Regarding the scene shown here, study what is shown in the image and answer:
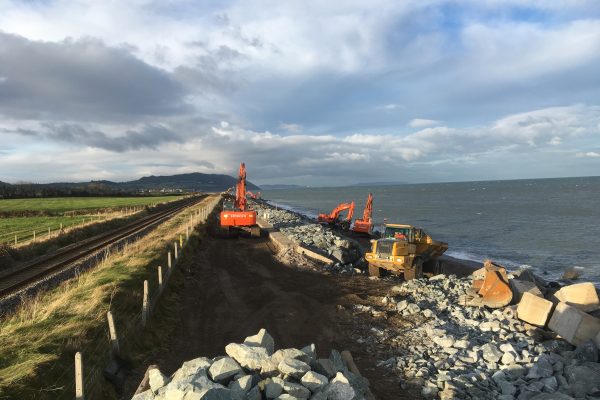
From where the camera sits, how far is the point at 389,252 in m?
23.1

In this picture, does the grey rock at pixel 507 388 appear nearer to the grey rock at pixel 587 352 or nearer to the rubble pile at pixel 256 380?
the grey rock at pixel 587 352

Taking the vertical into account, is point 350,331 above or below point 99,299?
below

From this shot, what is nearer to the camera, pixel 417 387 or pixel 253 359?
pixel 253 359

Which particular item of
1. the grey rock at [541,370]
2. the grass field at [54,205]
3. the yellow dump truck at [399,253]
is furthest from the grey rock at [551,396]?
the grass field at [54,205]

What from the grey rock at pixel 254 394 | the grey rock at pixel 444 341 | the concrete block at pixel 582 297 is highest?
the grey rock at pixel 254 394

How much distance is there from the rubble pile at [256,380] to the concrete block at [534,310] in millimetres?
9063

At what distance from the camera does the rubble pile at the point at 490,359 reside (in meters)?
9.72

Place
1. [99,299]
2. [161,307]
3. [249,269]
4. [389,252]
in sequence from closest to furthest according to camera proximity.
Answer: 1. [99,299]
2. [161,307]
3. [389,252]
4. [249,269]

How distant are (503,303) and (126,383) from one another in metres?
13.9

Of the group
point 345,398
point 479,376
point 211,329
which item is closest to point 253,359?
point 345,398

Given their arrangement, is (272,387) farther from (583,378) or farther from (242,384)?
(583,378)

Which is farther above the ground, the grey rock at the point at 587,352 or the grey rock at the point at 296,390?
the grey rock at the point at 296,390

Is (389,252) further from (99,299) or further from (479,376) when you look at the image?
(99,299)

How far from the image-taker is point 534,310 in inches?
560
